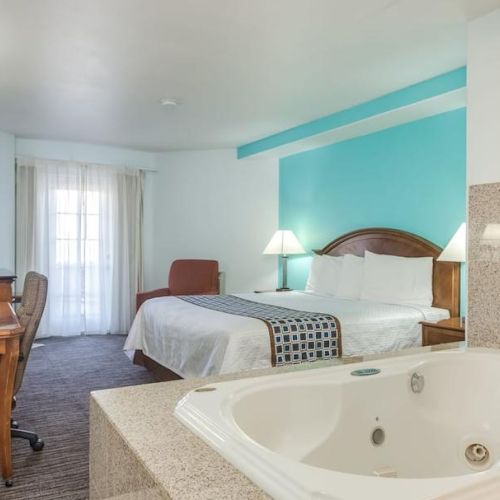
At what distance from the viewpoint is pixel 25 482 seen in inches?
90.7

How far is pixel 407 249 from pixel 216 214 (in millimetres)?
2671

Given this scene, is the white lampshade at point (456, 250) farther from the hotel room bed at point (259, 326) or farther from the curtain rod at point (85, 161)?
the curtain rod at point (85, 161)

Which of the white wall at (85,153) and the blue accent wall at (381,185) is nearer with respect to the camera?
the blue accent wall at (381,185)

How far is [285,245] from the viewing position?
529 centimetres

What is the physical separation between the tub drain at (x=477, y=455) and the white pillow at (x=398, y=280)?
1781 millimetres

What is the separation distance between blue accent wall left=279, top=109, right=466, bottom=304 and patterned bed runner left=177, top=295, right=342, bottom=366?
1.40m

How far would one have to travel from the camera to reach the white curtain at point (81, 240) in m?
5.55

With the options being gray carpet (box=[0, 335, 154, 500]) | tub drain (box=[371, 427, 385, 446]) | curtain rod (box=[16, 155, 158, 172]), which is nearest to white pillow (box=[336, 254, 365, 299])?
gray carpet (box=[0, 335, 154, 500])

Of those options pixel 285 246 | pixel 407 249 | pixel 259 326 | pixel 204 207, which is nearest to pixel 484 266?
pixel 259 326

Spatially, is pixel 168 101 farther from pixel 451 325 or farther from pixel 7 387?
pixel 451 325

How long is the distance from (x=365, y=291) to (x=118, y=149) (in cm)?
363

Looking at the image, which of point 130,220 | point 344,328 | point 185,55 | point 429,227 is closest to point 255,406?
point 344,328

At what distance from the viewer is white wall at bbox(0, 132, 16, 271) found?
206 inches

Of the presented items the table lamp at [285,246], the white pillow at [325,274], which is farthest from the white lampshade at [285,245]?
the white pillow at [325,274]
